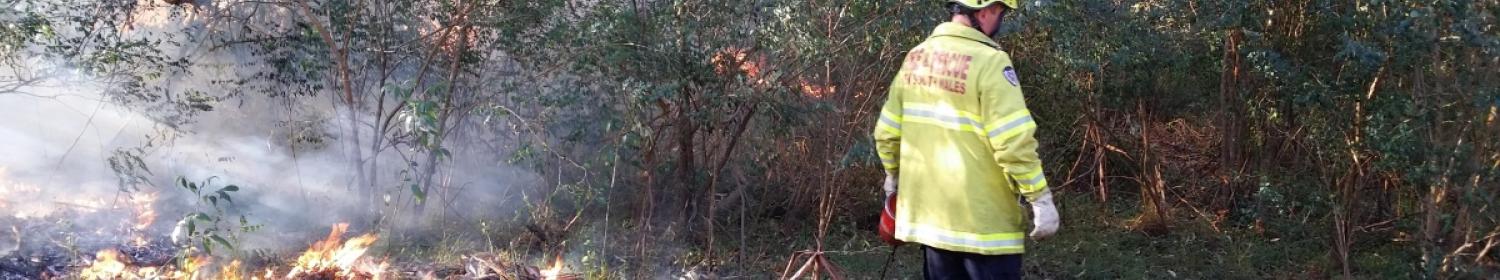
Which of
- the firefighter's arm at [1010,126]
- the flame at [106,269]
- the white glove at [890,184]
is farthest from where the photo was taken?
the flame at [106,269]

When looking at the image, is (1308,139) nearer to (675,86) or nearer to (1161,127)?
(1161,127)

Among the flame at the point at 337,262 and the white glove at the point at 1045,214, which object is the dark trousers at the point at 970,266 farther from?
the flame at the point at 337,262

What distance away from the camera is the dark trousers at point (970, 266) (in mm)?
3580

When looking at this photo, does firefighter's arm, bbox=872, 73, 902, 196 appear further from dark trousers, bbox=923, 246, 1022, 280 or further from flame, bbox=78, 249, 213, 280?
flame, bbox=78, 249, 213, 280

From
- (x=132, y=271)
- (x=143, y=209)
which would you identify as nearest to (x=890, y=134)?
(x=132, y=271)

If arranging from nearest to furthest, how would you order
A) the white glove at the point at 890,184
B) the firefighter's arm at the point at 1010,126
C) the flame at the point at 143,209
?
the firefighter's arm at the point at 1010,126 → the white glove at the point at 890,184 → the flame at the point at 143,209

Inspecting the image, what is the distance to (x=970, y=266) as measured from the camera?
3611 mm

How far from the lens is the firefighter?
10.9 ft

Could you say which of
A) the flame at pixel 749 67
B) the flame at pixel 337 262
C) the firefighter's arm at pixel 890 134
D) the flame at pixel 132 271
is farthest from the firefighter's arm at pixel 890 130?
the flame at pixel 132 271

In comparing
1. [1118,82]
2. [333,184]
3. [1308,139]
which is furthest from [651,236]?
[1308,139]

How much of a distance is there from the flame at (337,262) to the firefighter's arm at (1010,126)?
9.14 ft

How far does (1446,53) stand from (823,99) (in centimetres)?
272

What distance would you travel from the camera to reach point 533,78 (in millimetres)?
6191

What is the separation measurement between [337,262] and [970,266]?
9.30 feet
